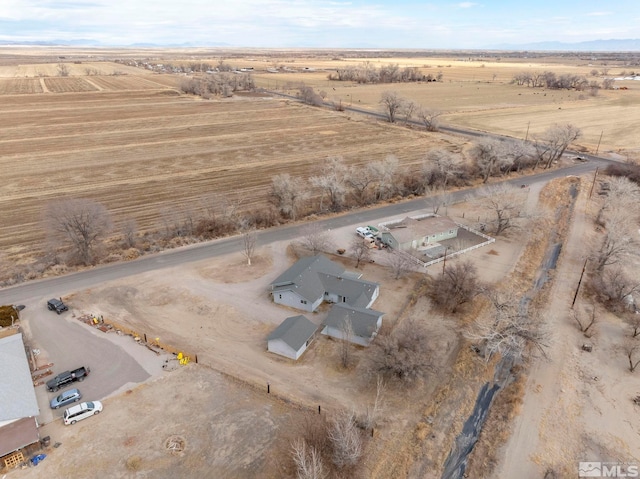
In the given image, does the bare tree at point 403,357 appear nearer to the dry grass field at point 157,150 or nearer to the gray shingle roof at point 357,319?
the gray shingle roof at point 357,319

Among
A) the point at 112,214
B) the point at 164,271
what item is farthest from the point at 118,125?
the point at 164,271

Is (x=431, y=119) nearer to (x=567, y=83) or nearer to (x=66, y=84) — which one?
(x=567, y=83)

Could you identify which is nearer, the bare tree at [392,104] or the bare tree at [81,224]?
the bare tree at [81,224]

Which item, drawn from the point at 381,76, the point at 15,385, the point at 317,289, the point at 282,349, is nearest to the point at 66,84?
the point at 381,76

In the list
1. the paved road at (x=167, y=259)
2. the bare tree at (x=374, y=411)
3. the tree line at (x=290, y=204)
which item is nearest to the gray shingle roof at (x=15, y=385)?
the paved road at (x=167, y=259)

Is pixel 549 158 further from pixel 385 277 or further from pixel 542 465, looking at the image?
pixel 542 465
